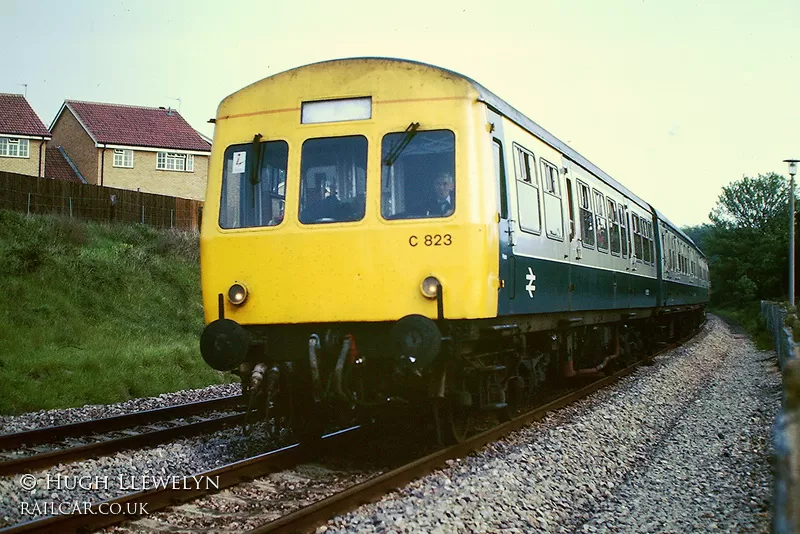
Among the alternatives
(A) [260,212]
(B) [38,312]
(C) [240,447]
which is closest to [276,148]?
(A) [260,212]

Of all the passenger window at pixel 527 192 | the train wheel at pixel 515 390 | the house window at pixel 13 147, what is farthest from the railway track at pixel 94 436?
the house window at pixel 13 147

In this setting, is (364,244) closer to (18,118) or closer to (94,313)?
(94,313)

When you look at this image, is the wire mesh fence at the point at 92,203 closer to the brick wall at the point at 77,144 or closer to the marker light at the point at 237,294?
the brick wall at the point at 77,144

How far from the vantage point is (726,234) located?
221 ft

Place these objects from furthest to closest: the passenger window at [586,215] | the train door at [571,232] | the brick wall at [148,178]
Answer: the brick wall at [148,178], the passenger window at [586,215], the train door at [571,232]

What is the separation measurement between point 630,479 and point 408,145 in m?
3.33

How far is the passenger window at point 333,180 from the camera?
732cm

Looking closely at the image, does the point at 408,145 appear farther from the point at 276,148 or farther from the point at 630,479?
the point at 630,479

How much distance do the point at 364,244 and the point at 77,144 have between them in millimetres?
42938

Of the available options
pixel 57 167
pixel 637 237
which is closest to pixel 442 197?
pixel 637 237

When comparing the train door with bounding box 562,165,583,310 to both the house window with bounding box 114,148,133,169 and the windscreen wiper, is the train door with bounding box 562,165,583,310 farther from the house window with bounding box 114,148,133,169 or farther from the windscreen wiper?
the house window with bounding box 114,148,133,169

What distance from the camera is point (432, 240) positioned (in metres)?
6.99

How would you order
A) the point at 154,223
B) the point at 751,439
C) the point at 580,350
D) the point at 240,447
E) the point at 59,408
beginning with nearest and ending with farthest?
the point at 240,447 → the point at 751,439 → the point at 59,408 → the point at 580,350 → the point at 154,223

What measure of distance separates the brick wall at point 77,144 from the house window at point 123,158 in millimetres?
905
